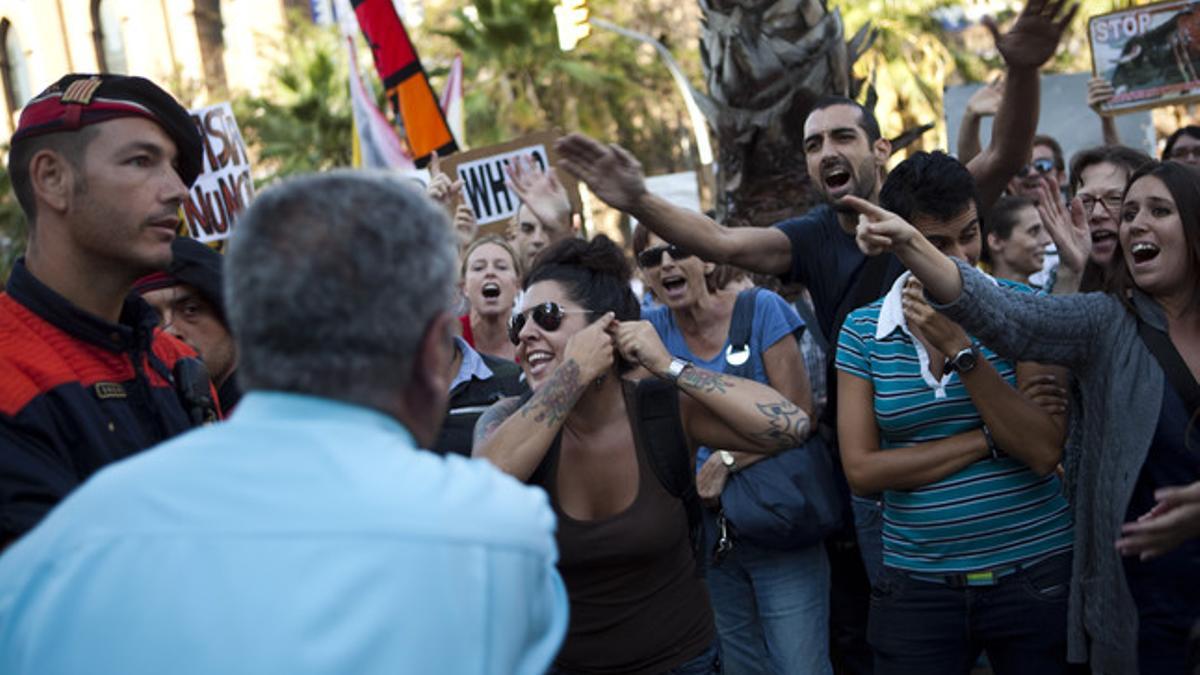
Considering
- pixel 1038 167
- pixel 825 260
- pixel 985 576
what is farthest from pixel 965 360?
pixel 1038 167

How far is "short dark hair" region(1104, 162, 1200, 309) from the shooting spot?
322cm

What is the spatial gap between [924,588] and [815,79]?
3628mm

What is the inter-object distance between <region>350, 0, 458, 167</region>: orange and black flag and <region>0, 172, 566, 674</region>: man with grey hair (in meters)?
6.64

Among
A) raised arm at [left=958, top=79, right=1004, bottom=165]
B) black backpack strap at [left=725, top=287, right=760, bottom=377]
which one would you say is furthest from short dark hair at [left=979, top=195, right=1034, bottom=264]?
black backpack strap at [left=725, top=287, right=760, bottom=377]

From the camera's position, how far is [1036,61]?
4.22 meters

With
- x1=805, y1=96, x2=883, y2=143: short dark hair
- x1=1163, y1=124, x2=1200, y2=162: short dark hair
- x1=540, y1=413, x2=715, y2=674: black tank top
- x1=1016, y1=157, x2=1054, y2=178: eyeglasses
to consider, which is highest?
x1=805, y1=96, x2=883, y2=143: short dark hair

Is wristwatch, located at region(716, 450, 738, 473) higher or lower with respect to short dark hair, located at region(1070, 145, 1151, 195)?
lower

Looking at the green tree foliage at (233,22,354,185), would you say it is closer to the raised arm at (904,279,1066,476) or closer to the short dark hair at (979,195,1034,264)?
the short dark hair at (979,195,1034,264)

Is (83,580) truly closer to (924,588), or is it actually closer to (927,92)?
(924,588)

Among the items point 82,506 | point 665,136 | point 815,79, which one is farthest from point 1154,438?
point 665,136

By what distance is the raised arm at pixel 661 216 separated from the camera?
4008 millimetres

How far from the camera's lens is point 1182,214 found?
3.23 metres

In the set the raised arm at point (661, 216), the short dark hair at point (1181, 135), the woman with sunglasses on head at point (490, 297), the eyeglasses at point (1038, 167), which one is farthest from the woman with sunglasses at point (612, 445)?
the eyeglasses at point (1038, 167)

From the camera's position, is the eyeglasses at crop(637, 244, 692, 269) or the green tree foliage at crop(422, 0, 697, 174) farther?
the green tree foliage at crop(422, 0, 697, 174)
